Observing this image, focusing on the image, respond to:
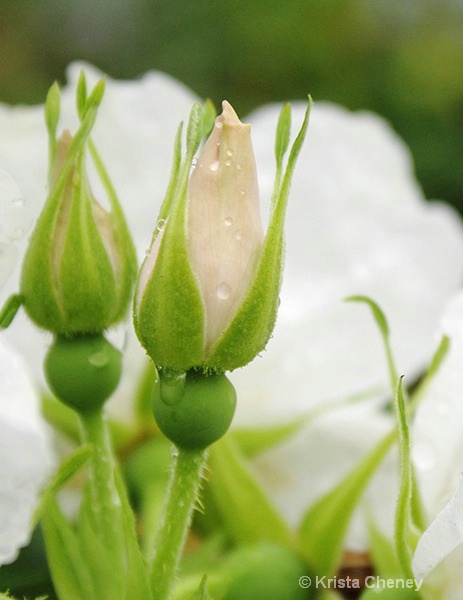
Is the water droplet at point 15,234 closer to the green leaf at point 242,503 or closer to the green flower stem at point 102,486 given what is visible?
the green flower stem at point 102,486

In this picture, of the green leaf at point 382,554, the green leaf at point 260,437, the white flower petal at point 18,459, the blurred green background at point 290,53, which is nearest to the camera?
the white flower petal at point 18,459

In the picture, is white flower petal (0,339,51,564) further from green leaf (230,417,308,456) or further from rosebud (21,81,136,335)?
green leaf (230,417,308,456)

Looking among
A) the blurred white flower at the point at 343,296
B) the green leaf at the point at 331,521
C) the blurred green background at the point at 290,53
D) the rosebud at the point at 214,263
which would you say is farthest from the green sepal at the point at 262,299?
the blurred green background at the point at 290,53

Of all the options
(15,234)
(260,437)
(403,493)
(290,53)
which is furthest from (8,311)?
(290,53)

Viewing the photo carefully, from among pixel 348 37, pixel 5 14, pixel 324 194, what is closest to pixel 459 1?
pixel 348 37

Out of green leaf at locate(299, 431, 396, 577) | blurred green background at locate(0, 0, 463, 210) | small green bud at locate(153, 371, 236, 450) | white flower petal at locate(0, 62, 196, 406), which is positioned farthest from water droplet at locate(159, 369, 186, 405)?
blurred green background at locate(0, 0, 463, 210)

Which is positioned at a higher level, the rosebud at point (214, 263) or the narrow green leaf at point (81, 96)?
the narrow green leaf at point (81, 96)

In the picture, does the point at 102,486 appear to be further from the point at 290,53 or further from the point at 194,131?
the point at 290,53
